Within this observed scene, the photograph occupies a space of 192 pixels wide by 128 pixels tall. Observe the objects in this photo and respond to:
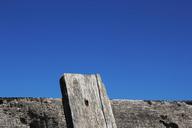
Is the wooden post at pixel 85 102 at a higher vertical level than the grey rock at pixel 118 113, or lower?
lower

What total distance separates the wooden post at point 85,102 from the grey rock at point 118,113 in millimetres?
1031

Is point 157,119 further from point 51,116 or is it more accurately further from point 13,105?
point 13,105

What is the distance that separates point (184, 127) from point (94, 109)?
1.85m

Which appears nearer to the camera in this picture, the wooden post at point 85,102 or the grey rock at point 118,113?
the wooden post at point 85,102

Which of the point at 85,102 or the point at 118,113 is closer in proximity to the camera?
the point at 85,102

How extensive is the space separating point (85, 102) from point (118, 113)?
133 cm

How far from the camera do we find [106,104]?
262cm

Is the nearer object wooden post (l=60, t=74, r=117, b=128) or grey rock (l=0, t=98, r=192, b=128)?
wooden post (l=60, t=74, r=117, b=128)

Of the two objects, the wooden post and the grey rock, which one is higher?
the grey rock

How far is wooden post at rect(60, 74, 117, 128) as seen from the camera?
2454 millimetres

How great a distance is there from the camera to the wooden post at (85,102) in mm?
2454

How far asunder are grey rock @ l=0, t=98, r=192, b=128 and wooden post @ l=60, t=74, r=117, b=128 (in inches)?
40.6

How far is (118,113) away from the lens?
12.6 ft

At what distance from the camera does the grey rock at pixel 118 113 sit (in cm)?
356
